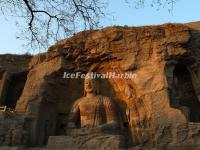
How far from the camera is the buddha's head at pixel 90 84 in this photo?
11.0 metres

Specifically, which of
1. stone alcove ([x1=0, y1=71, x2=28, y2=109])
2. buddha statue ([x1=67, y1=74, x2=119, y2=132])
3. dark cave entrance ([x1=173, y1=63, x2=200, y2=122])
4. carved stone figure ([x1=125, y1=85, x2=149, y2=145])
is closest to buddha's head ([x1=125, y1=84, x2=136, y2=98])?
carved stone figure ([x1=125, y1=85, x2=149, y2=145])

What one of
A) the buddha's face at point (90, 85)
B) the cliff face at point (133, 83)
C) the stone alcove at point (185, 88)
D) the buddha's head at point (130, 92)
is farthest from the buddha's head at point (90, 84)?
the stone alcove at point (185, 88)

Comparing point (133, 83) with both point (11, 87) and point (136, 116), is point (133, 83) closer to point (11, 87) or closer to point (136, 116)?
point (136, 116)

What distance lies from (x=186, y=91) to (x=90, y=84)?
3.00m

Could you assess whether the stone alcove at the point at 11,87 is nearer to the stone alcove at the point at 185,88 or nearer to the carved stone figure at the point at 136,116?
the carved stone figure at the point at 136,116

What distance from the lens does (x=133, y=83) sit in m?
10.4

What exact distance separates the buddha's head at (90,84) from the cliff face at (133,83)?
0.43 metres

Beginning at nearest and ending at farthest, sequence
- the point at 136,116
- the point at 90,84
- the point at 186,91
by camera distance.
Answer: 1. the point at 136,116
2. the point at 90,84
3. the point at 186,91

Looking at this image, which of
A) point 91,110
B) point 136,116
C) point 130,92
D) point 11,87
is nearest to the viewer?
point 136,116

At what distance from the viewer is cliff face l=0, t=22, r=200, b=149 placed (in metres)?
9.59

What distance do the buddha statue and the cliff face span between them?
0.35m

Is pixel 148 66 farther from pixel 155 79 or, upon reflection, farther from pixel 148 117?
pixel 148 117

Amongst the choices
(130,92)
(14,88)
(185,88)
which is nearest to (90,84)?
(130,92)

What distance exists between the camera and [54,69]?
11086mm
